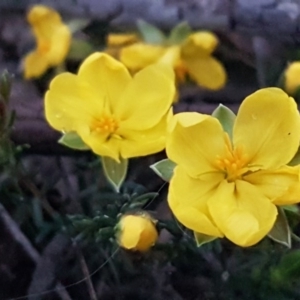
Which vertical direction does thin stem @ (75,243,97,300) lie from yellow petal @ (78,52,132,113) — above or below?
below

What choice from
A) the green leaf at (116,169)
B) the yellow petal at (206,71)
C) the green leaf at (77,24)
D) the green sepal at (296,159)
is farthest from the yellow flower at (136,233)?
the green leaf at (77,24)

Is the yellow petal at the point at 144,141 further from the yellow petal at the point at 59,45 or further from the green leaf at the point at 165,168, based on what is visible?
the yellow petal at the point at 59,45

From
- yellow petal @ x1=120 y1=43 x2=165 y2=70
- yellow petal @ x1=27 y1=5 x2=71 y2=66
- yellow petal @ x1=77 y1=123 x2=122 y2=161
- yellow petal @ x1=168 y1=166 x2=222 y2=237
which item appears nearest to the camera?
yellow petal @ x1=168 y1=166 x2=222 y2=237

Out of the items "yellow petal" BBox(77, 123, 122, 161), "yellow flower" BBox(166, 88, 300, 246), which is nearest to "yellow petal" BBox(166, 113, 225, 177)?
"yellow flower" BBox(166, 88, 300, 246)

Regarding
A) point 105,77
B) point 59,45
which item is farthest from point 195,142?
point 59,45

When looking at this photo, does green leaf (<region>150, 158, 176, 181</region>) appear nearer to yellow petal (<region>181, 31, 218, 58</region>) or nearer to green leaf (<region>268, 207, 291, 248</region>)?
green leaf (<region>268, 207, 291, 248</region>)

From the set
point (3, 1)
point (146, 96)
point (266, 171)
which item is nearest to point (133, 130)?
point (146, 96)

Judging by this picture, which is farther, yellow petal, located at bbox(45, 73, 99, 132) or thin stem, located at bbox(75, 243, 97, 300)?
thin stem, located at bbox(75, 243, 97, 300)

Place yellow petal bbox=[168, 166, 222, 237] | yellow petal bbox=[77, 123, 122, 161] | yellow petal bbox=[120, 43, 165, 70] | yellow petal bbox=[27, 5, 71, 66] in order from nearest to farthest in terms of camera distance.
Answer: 1. yellow petal bbox=[168, 166, 222, 237]
2. yellow petal bbox=[77, 123, 122, 161]
3. yellow petal bbox=[120, 43, 165, 70]
4. yellow petal bbox=[27, 5, 71, 66]
